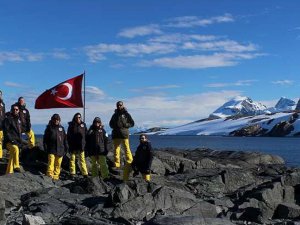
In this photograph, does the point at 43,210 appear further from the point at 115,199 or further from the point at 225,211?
the point at 225,211

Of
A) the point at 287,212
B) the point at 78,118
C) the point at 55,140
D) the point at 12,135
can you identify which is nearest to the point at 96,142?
the point at 78,118

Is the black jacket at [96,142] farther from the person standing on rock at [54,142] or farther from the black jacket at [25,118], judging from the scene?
the black jacket at [25,118]

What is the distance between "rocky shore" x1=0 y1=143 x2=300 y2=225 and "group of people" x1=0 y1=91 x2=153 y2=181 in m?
0.78

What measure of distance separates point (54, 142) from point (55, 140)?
0.35 ft

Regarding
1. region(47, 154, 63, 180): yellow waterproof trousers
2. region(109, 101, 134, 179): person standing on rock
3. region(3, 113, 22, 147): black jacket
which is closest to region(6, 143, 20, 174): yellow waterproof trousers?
region(3, 113, 22, 147): black jacket

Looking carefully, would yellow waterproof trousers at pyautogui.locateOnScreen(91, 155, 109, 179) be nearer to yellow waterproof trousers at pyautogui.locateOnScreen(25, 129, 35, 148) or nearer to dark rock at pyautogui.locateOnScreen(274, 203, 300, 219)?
yellow waterproof trousers at pyautogui.locateOnScreen(25, 129, 35, 148)

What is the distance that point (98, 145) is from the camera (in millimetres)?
21938

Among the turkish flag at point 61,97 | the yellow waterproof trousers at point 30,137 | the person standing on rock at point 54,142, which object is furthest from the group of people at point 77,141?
the turkish flag at point 61,97

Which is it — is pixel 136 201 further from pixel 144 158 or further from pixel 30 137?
pixel 30 137

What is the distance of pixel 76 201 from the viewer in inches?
704

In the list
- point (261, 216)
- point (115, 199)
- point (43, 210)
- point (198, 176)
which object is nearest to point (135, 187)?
point (115, 199)

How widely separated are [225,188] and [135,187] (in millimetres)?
7728

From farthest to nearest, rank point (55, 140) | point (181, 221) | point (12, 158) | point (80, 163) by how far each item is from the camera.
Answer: point (80, 163)
point (12, 158)
point (55, 140)
point (181, 221)

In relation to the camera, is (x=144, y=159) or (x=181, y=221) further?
(x=144, y=159)
